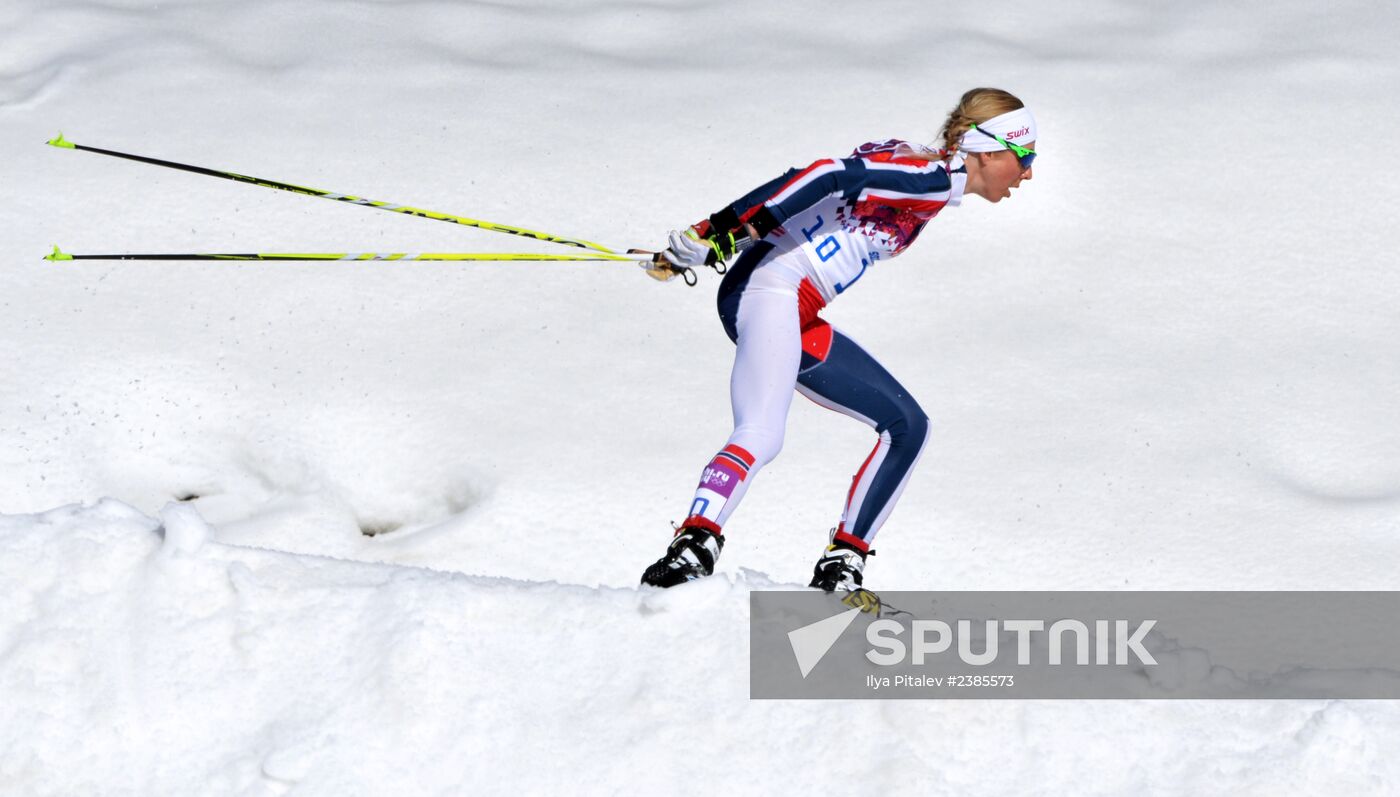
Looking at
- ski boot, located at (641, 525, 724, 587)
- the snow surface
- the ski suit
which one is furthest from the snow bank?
the ski suit

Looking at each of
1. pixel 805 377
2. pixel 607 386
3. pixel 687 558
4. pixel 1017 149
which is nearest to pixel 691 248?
pixel 805 377

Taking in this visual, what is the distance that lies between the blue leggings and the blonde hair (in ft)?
2.03

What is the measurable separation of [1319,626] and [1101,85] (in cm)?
491

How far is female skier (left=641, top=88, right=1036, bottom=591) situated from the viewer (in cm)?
452

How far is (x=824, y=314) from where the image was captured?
786 centimetres

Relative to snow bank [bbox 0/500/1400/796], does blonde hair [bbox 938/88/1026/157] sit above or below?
above

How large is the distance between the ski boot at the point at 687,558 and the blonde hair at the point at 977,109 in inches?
56.1

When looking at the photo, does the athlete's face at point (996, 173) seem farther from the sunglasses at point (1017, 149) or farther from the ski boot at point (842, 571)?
Answer: the ski boot at point (842, 571)

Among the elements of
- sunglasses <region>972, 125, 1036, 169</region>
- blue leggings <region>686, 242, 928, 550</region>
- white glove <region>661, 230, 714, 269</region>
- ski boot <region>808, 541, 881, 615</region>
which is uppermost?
sunglasses <region>972, 125, 1036, 169</region>

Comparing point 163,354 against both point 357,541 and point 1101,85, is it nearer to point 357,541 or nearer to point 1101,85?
point 357,541

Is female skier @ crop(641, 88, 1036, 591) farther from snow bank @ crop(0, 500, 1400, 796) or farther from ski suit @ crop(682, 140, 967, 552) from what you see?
snow bank @ crop(0, 500, 1400, 796)

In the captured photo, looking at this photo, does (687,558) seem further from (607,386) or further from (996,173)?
(607,386)

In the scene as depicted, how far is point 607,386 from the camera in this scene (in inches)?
277

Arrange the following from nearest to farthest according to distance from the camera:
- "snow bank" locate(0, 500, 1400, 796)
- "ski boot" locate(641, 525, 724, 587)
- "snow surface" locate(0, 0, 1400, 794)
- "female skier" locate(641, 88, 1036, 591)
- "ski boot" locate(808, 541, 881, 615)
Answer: "snow bank" locate(0, 500, 1400, 796), "snow surface" locate(0, 0, 1400, 794), "ski boot" locate(641, 525, 724, 587), "female skier" locate(641, 88, 1036, 591), "ski boot" locate(808, 541, 881, 615)
